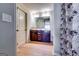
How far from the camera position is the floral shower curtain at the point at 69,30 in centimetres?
91

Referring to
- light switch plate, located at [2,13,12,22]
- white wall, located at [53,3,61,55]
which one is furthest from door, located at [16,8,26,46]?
white wall, located at [53,3,61,55]

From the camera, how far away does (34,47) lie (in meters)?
1.66

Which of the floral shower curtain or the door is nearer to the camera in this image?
the floral shower curtain

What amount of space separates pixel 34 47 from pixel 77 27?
920mm

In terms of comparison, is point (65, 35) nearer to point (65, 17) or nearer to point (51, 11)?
point (65, 17)

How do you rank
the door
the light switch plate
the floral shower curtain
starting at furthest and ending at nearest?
the door
the floral shower curtain
the light switch plate

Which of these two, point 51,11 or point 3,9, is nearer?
point 3,9

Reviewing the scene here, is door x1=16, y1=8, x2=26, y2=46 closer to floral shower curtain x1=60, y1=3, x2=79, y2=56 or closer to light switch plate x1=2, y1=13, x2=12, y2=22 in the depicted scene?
light switch plate x1=2, y1=13, x2=12, y2=22

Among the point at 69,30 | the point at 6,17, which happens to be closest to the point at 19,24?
the point at 6,17

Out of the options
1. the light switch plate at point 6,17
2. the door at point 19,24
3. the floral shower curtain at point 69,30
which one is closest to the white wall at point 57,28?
the floral shower curtain at point 69,30

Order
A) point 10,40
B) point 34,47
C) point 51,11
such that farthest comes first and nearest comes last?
point 34,47
point 51,11
point 10,40

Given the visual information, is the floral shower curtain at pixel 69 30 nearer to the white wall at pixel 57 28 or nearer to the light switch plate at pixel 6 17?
the white wall at pixel 57 28

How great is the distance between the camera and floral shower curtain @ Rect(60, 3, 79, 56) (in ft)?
2.97

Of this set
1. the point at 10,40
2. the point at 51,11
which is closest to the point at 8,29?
the point at 10,40
